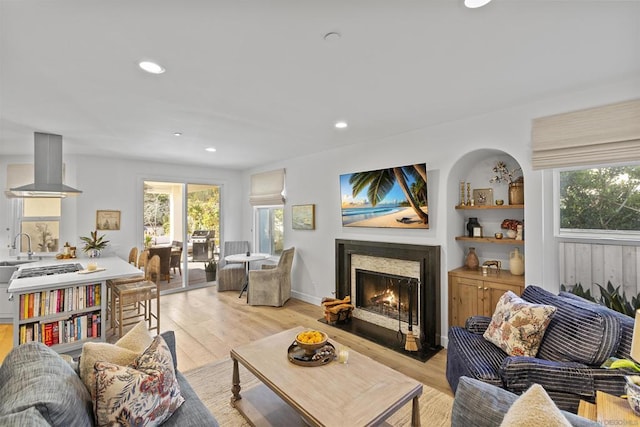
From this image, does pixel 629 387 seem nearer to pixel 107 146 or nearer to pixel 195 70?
pixel 195 70

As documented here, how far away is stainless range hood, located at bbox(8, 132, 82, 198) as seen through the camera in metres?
3.55

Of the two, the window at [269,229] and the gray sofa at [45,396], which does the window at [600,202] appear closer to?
the gray sofa at [45,396]

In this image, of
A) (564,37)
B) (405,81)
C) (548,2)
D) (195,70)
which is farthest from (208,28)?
(564,37)

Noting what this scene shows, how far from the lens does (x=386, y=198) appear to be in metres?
3.74

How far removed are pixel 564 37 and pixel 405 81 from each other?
938 millimetres

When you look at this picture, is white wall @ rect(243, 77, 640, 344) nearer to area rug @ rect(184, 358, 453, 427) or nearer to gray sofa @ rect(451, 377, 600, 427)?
area rug @ rect(184, 358, 453, 427)

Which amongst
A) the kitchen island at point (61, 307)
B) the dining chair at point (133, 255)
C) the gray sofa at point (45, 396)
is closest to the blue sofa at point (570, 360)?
the gray sofa at point (45, 396)

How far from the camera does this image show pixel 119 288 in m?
3.39

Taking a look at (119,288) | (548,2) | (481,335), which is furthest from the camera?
(119,288)

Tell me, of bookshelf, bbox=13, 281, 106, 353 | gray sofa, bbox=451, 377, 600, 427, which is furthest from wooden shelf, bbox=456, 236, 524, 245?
bookshelf, bbox=13, 281, 106, 353

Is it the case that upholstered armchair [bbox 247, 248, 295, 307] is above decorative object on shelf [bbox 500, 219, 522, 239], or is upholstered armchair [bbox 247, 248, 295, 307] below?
below

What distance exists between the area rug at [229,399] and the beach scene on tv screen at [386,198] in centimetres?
176

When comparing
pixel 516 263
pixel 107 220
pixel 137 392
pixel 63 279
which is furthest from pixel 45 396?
pixel 107 220

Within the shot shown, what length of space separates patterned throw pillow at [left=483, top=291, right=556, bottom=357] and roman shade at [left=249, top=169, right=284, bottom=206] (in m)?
3.96
